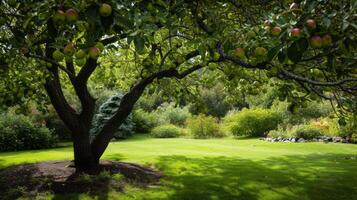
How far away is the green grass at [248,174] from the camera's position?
8648mm

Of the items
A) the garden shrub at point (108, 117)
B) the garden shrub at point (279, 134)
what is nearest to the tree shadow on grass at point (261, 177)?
the garden shrub at point (279, 134)

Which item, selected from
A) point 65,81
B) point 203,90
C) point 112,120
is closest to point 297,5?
point 112,120

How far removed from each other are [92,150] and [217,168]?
3.89m

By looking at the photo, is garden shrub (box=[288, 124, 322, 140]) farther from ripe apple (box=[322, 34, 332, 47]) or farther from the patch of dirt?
ripe apple (box=[322, 34, 332, 47])

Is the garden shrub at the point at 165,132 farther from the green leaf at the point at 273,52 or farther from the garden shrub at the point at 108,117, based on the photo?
the green leaf at the point at 273,52

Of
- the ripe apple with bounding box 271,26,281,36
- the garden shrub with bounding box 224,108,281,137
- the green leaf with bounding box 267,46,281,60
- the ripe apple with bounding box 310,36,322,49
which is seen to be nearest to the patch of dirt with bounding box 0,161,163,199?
the ripe apple with bounding box 271,26,281,36

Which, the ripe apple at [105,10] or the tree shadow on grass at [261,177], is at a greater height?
the ripe apple at [105,10]

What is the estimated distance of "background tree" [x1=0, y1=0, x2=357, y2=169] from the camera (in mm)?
2633

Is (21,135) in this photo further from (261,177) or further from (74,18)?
(74,18)

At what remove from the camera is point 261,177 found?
10391 mm

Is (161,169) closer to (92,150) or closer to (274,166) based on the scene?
(92,150)

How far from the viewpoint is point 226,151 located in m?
16.6

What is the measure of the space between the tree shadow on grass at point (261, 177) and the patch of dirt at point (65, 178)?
0.92m

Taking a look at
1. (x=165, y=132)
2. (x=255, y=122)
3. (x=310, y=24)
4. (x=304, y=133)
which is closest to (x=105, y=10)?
(x=310, y=24)
